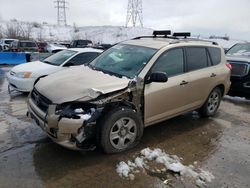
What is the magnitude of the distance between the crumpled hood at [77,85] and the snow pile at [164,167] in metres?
1.12

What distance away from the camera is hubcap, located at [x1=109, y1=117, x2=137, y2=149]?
4.18 meters

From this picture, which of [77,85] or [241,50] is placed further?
[241,50]

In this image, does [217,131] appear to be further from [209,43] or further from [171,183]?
[171,183]

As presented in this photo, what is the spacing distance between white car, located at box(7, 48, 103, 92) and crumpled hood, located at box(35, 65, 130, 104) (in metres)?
2.75

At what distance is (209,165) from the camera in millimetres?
4176

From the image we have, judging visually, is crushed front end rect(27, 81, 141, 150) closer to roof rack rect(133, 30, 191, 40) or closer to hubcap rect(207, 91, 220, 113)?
roof rack rect(133, 30, 191, 40)

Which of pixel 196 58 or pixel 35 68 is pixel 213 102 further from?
pixel 35 68

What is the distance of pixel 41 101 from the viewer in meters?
4.18

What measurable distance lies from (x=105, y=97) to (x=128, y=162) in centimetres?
103

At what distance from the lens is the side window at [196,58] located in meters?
5.43

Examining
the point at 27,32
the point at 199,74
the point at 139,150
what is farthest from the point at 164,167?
the point at 27,32

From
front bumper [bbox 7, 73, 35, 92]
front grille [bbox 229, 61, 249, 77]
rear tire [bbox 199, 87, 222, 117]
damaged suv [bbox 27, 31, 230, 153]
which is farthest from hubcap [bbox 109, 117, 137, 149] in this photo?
front grille [bbox 229, 61, 249, 77]

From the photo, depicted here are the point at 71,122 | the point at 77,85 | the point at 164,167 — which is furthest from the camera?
the point at 77,85

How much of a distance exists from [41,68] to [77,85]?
427 centimetres
